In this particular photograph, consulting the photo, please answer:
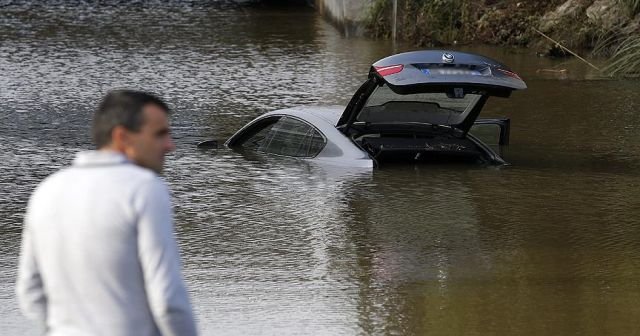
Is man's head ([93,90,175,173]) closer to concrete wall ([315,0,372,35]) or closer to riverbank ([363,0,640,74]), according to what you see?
riverbank ([363,0,640,74])

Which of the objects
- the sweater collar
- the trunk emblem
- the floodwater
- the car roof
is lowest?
the floodwater

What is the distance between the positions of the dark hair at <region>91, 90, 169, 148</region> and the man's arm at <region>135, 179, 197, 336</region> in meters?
0.27

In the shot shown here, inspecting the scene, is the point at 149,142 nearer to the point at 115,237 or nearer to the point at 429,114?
the point at 115,237

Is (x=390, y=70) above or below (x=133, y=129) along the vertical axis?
below

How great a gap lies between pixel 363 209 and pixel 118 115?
7.97 m

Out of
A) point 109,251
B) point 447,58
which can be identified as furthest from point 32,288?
point 447,58

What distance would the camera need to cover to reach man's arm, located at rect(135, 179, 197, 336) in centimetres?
351

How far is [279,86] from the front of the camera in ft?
68.1

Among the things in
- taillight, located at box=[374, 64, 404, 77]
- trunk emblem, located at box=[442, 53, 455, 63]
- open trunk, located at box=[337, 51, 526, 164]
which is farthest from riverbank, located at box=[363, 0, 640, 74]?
taillight, located at box=[374, 64, 404, 77]

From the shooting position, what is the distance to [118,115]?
3.73 meters

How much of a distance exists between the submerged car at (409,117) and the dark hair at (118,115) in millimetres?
8315

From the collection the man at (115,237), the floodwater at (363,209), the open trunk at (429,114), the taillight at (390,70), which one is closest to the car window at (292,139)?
the floodwater at (363,209)

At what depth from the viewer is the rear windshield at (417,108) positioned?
515 inches

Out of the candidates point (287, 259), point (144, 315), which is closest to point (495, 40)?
point (287, 259)
